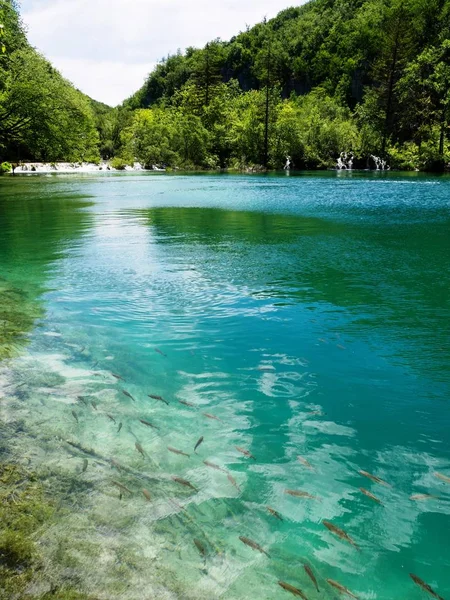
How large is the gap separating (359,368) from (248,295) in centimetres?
408

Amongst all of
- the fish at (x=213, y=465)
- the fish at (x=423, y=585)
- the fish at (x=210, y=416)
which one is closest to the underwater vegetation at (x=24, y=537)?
the fish at (x=213, y=465)

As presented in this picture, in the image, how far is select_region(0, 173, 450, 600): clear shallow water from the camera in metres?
3.42

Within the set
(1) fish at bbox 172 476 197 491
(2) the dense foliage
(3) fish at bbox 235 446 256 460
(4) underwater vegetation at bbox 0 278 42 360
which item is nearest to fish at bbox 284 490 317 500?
(3) fish at bbox 235 446 256 460

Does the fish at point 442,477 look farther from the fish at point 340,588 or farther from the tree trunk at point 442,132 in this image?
the tree trunk at point 442,132

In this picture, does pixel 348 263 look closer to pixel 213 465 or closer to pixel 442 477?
pixel 442 477

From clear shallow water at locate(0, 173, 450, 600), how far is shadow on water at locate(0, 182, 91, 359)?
3.9 inches

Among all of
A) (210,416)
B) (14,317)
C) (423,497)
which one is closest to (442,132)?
(14,317)

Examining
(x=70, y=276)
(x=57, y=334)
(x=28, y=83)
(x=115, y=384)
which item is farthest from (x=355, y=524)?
(x=28, y=83)

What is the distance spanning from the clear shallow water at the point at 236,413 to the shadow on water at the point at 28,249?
10 centimetres

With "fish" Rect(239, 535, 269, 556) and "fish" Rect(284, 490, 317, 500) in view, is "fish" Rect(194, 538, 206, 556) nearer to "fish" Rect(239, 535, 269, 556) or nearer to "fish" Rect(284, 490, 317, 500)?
"fish" Rect(239, 535, 269, 556)

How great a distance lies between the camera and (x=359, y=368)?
6.72 meters

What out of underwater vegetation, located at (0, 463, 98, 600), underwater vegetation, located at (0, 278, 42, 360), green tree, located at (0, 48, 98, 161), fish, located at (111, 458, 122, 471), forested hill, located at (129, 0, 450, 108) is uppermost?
forested hill, located at (129, 0, 450, 108)

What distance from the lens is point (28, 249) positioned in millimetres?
15719

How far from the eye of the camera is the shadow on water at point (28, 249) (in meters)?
8.57
